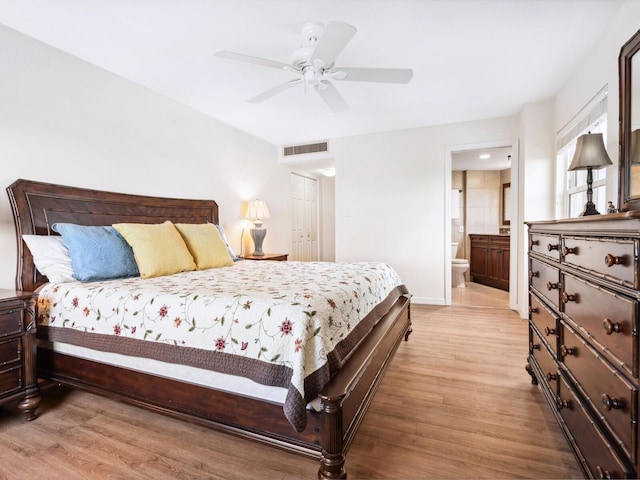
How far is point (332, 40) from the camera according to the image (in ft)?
6.23

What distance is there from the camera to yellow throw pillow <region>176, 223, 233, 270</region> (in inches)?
114

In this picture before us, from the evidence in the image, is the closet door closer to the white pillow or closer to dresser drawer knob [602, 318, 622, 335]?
Answer: the white pillow

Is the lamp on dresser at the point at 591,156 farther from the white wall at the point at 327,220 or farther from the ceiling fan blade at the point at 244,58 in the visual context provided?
the white wall at the point at 327,220

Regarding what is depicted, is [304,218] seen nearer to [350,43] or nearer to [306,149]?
[306,149]

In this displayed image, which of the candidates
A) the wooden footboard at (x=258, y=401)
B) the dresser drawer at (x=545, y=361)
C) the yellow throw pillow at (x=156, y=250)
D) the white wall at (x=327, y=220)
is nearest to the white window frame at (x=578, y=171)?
the dresser drawer at (x=545, y=361)

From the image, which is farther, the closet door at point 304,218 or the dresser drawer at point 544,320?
the closet door at point 304,218

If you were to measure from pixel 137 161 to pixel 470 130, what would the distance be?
13.3 feet

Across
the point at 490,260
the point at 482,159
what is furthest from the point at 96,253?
the point at 490,260

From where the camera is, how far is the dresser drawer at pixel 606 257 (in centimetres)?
92

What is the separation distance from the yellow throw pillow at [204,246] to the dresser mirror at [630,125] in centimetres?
301

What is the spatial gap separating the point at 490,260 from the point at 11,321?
6.31m

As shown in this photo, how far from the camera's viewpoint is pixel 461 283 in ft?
19.0

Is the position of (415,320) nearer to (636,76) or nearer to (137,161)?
(636,76)

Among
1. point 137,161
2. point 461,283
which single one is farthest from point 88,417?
point 461,283
